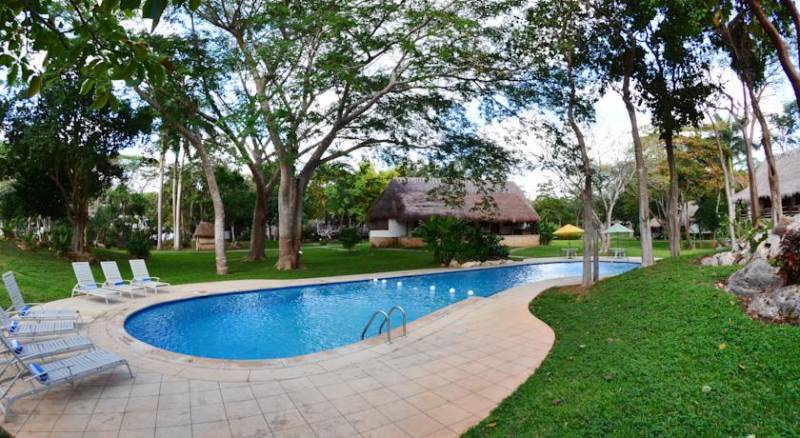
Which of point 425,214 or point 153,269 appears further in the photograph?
point 425,214

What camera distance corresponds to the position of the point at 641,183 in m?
8.91

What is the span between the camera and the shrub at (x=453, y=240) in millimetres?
18156

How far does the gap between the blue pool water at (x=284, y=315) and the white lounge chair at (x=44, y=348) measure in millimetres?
2311

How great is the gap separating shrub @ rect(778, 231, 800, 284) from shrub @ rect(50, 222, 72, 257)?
70.2 ft

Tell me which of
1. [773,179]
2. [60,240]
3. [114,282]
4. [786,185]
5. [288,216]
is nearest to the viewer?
[773,179]

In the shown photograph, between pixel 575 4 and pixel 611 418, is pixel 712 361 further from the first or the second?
pixel 575 4

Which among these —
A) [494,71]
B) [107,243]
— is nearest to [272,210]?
[107,243]

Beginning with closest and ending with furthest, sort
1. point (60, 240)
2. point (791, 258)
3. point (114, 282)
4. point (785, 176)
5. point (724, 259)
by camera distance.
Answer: point (791, 258)
point (724, 259)
point (114, 282)
point (60, 240)
point (785, 176)

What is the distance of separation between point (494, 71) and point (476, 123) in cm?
293

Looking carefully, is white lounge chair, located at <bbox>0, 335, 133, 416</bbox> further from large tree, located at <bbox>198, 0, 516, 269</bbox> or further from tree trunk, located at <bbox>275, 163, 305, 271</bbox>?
tree trunk, located at <bbox>275, 163, 305, 271</bbox>

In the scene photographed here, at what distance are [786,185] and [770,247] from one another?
1960cm

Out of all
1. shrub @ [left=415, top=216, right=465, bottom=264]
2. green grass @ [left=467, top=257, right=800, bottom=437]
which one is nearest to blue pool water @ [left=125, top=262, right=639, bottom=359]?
shrub @ [left=415, top=216, right=465, bottom=264]

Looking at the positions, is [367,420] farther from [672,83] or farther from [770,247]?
[672,83]

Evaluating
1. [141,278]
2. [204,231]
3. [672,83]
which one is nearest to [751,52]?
[672,83]
